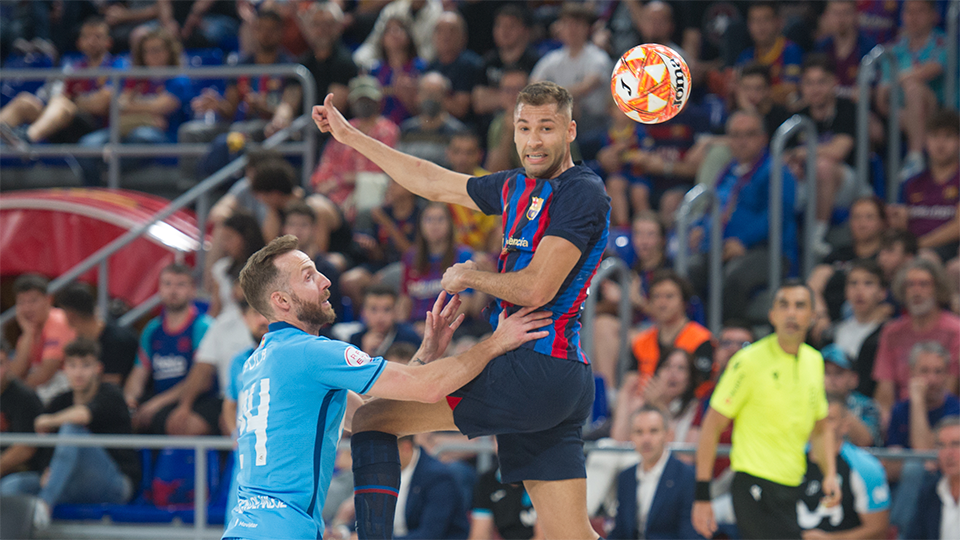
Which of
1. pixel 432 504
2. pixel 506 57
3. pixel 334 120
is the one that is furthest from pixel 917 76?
pixel 334 120

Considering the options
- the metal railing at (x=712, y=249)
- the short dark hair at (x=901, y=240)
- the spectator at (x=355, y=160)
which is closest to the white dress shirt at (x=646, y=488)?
the metal railing at (x=712, y=249)

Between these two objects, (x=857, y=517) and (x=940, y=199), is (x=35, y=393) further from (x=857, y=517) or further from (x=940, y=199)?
(x=940, y=199)

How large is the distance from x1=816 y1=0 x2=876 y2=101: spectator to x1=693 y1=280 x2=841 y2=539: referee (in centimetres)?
427

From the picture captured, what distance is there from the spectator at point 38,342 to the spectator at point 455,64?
4371mm

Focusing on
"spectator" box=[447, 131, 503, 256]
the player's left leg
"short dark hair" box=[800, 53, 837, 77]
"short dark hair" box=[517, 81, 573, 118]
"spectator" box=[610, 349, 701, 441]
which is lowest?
the player's left leg

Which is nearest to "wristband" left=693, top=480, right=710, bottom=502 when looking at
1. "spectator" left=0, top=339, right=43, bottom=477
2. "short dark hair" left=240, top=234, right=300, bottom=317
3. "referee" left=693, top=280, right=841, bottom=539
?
"referee" left=693, top=280, right=841, bottom=539

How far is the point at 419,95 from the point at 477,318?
299cm

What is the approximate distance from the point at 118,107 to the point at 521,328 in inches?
332

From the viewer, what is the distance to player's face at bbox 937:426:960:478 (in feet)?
23.3

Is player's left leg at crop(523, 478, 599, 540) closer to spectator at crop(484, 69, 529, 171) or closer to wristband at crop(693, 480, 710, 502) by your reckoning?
wristband at crop(693, 480, 710, 502)

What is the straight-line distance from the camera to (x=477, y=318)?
30.2ft

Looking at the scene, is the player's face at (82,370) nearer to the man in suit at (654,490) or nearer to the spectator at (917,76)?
the man in suit at (654,490)

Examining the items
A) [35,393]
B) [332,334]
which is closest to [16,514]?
[35,393]

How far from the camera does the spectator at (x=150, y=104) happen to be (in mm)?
12164
